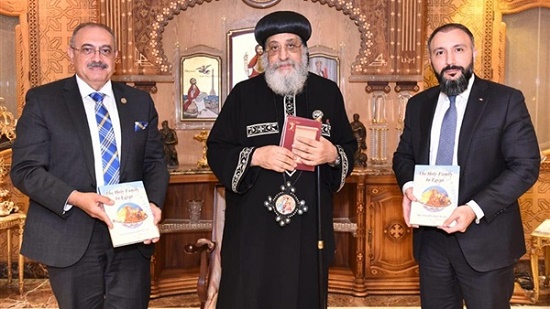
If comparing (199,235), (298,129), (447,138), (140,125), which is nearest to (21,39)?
(199,235)

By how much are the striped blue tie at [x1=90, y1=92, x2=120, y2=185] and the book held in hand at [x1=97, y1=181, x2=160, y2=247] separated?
125 mm

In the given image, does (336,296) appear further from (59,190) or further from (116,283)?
(59,190)

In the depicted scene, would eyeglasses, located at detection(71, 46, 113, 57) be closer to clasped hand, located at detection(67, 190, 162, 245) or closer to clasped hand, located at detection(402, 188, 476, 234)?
clasped hand, located at detection(67, 190, 162, 245)

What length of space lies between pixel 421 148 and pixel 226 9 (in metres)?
3.30

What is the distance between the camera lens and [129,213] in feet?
8.89

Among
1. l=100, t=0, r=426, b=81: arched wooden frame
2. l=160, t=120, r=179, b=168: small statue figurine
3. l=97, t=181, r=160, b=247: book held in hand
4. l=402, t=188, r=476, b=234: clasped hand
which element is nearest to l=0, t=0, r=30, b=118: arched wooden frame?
l=100, t=0, r=426, b=81: arched wooden frame

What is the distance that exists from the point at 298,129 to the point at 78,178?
3.39 ft

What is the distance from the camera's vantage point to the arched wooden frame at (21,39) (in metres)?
5.77

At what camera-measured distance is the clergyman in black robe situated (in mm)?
3070

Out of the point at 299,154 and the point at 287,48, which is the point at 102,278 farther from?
the point at 287,48

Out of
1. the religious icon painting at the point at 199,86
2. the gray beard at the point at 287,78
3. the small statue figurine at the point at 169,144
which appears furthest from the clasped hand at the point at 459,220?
the religious icon painting at the point at 199,86

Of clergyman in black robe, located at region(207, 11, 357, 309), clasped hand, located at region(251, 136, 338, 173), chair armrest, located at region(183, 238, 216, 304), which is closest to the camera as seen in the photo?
clasped hand, located at region(251, 136, 338, 173)

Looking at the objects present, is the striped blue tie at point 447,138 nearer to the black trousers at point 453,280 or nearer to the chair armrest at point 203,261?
the black trousers at point 453,280

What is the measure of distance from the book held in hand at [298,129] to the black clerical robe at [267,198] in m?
0.24
